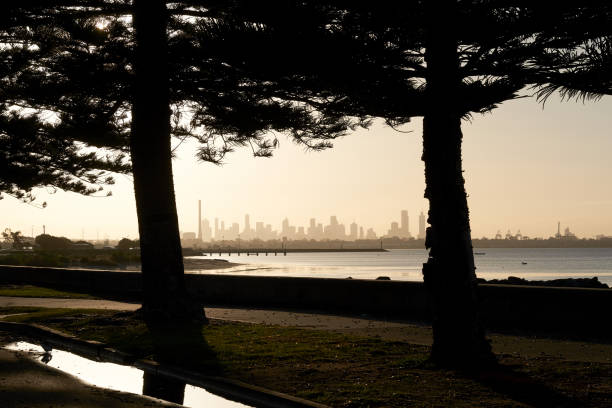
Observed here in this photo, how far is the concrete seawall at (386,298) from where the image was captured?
1296 cm

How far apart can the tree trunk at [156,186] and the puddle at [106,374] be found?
268cm

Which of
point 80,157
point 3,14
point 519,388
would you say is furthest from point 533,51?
point 80,157

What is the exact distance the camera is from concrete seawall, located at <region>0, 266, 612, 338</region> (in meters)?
13.0

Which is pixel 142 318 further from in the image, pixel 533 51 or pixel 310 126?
pixel 533 51

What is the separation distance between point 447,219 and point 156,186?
6839mm

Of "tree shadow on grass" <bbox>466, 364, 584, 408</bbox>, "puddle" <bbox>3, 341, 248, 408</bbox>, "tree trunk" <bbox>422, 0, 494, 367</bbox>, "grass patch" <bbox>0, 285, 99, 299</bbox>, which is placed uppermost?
"tree trunk" <bbox>422, 0, 494, 367</bbox>

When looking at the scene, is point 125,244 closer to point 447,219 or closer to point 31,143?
point 31,143

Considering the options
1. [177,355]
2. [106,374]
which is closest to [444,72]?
[177,355]

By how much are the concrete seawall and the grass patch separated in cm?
107

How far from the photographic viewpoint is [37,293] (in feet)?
78.8

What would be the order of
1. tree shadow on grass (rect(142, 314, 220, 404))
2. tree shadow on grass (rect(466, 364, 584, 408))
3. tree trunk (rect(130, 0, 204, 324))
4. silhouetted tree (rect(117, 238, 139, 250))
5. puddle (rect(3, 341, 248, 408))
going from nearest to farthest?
tree shadow on grass (rect(466, 364, 584, 408)) < puddle (rect(3, 341, 248, 408)) < tree shadow on grass (rect(142, 314, 220, 404)) < tree trunk (rect(130, 0, 204, 324)) < silhouetted tree (rect(117, 238, 139, 250))

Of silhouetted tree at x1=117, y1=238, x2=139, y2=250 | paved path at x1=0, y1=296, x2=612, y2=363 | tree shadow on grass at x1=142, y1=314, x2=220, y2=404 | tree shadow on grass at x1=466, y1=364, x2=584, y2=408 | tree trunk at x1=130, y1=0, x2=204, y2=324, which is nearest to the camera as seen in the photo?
tree shadow on grass at x1=466, y1=364, x2=584, y2=408

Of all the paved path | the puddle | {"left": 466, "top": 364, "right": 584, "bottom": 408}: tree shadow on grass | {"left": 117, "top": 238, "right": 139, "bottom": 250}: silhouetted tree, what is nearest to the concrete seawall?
the paved path

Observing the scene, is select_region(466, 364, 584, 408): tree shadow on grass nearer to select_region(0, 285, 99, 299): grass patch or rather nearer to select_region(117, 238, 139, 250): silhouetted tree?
select_region(0, 285, 99, 299): grass patch
